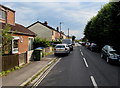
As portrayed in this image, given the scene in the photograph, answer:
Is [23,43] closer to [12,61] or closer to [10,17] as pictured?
[10,17]

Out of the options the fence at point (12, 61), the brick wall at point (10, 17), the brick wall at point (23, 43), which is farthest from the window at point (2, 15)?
the fence at point (12, 61)

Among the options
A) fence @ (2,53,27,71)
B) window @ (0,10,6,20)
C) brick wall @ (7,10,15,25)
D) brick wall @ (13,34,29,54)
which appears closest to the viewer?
fence @ (2,53,27,71)

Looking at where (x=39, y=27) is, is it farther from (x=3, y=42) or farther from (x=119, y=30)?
(x=3, y=42)

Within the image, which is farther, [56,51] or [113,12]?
[56,51]

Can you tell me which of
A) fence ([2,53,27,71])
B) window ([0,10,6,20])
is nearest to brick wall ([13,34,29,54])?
window ([0,10,6,20])

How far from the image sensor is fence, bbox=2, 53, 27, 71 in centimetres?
952

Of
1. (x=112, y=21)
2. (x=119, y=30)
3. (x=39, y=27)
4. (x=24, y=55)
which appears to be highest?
(x=39, y=27)

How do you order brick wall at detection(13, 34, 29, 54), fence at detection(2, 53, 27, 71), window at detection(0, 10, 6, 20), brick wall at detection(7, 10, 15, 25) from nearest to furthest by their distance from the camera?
fence at detection(2, 53, 27, 71)
window at detection(0, 10, 6, 20)
brick wall at detection(13, 34, 29, 54)
brick wall at detection(7, 10, 15, 25)

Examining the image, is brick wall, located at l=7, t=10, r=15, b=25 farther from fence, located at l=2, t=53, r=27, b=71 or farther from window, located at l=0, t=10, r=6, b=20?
fence, located at l=2, t=53, r=27, b=71

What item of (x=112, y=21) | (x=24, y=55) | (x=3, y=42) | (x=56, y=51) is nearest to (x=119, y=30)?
(x=112, y=21)

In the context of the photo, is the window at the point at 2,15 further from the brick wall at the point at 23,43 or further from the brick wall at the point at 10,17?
the brick wall at the point at 23,43

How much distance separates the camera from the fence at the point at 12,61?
9516 millimetres

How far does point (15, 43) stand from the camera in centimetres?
1834

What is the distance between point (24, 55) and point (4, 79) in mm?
4951
